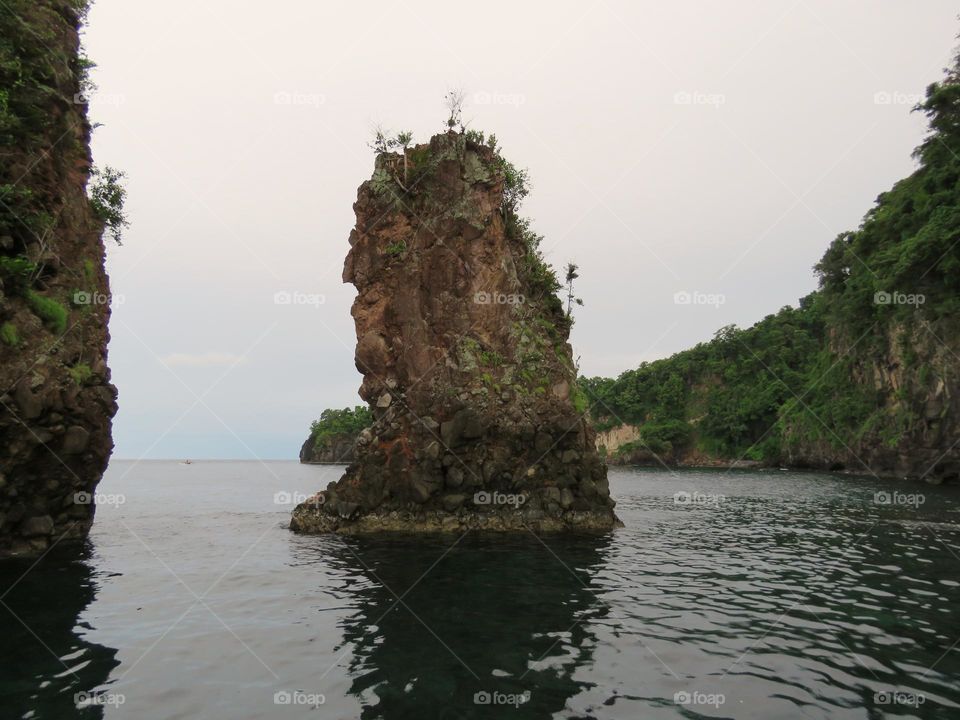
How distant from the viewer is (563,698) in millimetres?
8984

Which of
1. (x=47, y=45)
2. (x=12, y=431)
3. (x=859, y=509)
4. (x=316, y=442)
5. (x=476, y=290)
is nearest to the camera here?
(x=12, y=431)

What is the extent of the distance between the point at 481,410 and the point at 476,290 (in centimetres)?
642

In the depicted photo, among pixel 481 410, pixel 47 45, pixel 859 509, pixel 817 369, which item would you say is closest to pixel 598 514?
pixel 481 410

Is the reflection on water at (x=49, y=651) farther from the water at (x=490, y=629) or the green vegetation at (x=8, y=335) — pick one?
the green vegetation at (x=8, y=335)

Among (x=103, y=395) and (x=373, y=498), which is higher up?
(x=103, y=395)

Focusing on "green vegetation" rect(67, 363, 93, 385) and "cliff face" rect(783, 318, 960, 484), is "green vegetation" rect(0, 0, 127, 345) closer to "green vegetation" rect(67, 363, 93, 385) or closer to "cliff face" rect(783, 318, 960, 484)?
"green vegetation" rect(67, 363, 93, 385)

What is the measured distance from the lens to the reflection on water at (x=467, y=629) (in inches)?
356

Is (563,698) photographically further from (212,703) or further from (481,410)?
(481,410)

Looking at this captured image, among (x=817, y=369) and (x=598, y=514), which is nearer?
(x=598, y=514)

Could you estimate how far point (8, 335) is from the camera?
62.3 ft

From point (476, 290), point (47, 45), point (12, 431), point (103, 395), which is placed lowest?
point (12, 431)

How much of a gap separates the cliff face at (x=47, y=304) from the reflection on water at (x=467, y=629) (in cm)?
1104

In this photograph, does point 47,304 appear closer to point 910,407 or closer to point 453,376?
point 453,376

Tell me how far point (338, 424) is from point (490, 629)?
139859mm
